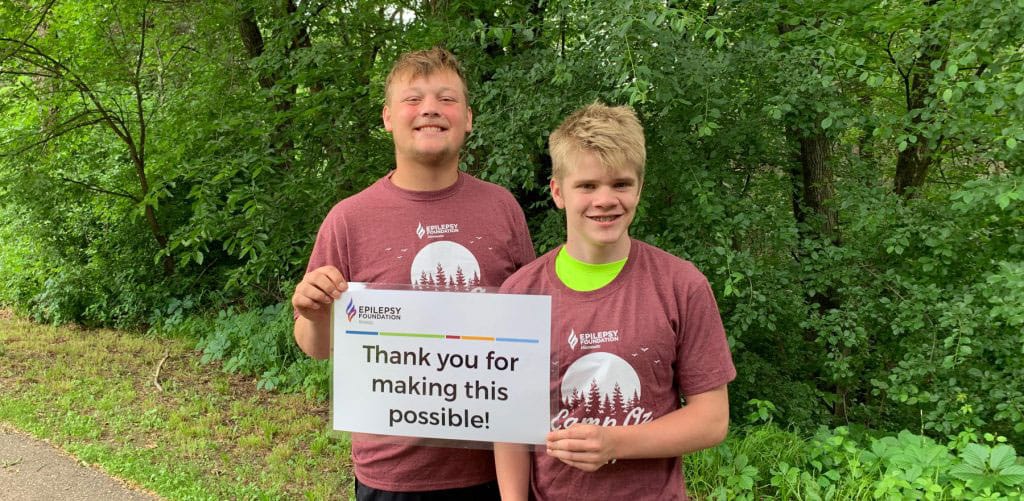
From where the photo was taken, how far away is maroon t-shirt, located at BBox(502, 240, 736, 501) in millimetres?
1739

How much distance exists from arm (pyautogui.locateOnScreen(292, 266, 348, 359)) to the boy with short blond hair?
609mm

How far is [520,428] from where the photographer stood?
1.83 meters

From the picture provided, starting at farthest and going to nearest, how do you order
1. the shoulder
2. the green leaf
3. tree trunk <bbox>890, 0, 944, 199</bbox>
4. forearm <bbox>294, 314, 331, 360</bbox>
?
tree trunk <bbox>890, 0, 944, 199</bbox>
the green leaf
forearm <bbox>294, 314, 331, 360</bbox>
the shoulder

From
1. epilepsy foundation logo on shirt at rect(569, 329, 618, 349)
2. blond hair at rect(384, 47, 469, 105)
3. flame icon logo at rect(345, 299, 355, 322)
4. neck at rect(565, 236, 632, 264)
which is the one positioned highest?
blond hair at rect(384, 47, 469, 105)

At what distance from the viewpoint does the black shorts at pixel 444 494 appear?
2.12m

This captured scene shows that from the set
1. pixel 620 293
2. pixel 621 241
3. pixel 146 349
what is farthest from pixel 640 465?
pixel 146 349

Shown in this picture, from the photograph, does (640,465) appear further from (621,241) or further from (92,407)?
(92,407)

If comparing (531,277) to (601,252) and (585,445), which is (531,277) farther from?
(585,445)

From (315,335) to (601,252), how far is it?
2.95 feet

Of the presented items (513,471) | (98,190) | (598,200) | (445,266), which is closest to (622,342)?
(598,200)

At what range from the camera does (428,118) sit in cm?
211

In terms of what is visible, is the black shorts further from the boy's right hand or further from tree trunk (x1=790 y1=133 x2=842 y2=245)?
tree trunk (x1=790 y1=133 x2=842 y2=245)

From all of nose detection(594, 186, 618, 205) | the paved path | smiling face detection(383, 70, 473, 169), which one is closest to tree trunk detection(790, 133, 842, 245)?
smiling face detection(383, 70, 473, 169)

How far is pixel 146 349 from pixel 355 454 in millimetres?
7574
